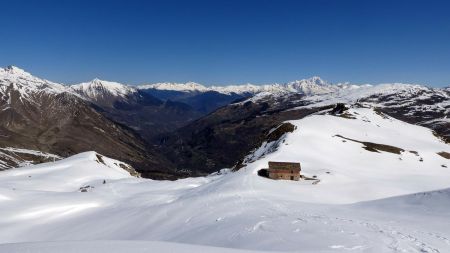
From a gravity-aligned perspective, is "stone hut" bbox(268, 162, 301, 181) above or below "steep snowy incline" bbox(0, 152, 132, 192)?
above

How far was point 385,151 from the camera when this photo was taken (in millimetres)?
97125

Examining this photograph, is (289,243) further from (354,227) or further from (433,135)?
(433,135)

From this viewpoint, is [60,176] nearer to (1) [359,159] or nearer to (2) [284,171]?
(2) [284,171]

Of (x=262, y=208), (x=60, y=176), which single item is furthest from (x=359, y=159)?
(x=60, y=176)

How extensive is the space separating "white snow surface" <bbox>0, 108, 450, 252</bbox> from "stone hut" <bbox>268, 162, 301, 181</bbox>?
91.2 inches

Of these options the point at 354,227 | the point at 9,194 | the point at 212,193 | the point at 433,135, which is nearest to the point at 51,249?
the point at 354,227

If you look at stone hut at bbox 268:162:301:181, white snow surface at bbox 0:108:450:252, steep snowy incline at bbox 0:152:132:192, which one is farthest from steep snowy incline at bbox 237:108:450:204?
steep snowy incline at bbox 0:152:132:192

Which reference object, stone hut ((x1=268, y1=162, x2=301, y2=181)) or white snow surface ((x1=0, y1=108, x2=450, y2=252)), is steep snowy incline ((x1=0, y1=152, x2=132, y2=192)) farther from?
stone hut ((x1=268, y1=162, x2=301, y2=181))

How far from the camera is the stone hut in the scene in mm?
68125

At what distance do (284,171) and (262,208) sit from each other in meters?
30.5

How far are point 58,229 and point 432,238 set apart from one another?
3219cm

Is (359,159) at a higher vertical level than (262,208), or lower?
higher

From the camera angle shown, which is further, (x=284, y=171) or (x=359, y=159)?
(x=359, y=159)

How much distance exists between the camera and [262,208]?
38.5m
